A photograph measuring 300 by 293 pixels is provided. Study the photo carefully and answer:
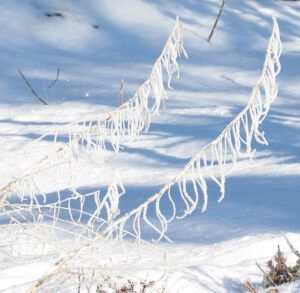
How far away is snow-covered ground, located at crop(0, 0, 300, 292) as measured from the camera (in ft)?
11.1

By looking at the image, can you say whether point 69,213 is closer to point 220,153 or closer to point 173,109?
point 220,153

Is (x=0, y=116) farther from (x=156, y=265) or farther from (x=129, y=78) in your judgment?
(x=156, y=265)

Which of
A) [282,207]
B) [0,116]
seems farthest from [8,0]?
[282,207]

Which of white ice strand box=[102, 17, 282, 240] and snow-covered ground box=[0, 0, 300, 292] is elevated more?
white ice strand box=[102, 17, 282, 240]

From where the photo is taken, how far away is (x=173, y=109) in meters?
7.56

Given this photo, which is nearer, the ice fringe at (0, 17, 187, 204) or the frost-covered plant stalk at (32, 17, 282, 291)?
the frost-covered plant stalk at (32, 17, 282, 291)

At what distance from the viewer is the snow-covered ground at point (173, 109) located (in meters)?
3.37

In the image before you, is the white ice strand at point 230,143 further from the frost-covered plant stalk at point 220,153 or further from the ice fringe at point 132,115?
the ice fringe at point 132,115

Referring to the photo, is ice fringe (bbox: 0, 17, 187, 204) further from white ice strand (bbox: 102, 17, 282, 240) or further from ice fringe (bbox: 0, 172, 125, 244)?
white ice strand (bbox: 102, 17, 282, 240)

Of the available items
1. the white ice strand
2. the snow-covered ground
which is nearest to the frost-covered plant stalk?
the white ice strand

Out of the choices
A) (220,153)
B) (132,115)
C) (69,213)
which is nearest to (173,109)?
(69,213)

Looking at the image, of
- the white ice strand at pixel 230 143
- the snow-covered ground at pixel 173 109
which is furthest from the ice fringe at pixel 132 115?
the snow-covered ground at pixel 173 109

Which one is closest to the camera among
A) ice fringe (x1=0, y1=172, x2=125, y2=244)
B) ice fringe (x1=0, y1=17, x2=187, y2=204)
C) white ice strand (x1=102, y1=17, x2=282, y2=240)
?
white ice strand (x1=102, y1=17, x2=282, y2=240)

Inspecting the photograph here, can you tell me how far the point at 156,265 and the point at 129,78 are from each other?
5.96 m
